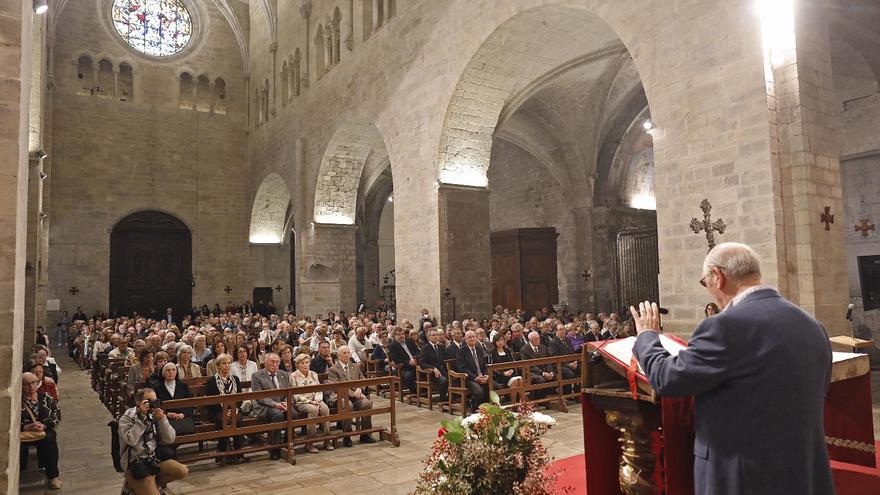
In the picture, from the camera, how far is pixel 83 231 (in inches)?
846

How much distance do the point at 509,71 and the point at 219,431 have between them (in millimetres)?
9463

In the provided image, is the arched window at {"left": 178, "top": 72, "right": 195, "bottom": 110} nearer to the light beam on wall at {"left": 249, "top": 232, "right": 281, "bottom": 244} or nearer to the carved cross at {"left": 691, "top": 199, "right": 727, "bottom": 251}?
the light beam on wall at {"left": 249, "top": 232, "right": 281, "bottom": 244}

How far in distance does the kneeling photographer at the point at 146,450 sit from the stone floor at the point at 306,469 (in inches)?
29.5

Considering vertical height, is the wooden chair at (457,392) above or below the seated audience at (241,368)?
below

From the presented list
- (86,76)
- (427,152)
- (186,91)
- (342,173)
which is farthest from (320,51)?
(86,76)

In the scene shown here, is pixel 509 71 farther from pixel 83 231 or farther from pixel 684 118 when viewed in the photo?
pixel 83 231

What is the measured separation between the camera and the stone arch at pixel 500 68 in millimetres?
11594

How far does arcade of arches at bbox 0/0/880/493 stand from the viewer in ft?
24.5

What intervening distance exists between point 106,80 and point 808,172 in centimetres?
2293

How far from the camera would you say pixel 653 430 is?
8.18 feet

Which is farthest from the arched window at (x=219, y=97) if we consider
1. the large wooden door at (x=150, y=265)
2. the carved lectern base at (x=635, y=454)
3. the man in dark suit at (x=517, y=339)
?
the carved lectern base at (x=635, y=454)

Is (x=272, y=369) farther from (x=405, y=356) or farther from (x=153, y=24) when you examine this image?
(x=153, y=24)

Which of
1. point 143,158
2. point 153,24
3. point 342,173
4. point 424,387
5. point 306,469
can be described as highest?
point 153,24

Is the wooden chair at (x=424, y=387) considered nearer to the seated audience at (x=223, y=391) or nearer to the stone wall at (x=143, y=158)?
the seated audience at (x=223, y=391)
